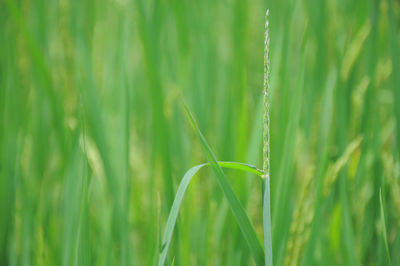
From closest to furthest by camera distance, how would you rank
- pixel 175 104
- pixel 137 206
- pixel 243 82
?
pixel 243 82
pixel 137 206
pixel 175 104

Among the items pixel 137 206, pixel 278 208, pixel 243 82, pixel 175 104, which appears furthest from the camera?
pixel 175 104

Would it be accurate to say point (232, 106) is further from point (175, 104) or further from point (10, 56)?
point (10, 56)

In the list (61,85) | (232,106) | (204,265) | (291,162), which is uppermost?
(61,85)

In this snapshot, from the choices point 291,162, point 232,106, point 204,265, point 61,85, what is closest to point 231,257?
point 204,265

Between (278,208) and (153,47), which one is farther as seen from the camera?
(153,47)

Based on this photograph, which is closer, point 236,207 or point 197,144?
point 236,207

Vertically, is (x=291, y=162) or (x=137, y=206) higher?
(x=291, y=162)

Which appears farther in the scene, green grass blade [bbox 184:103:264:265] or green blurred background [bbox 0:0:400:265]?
green blurred background [bbox 0:0:400:265]

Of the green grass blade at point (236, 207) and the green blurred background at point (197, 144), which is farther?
the green blurred background at point (197, 144)
